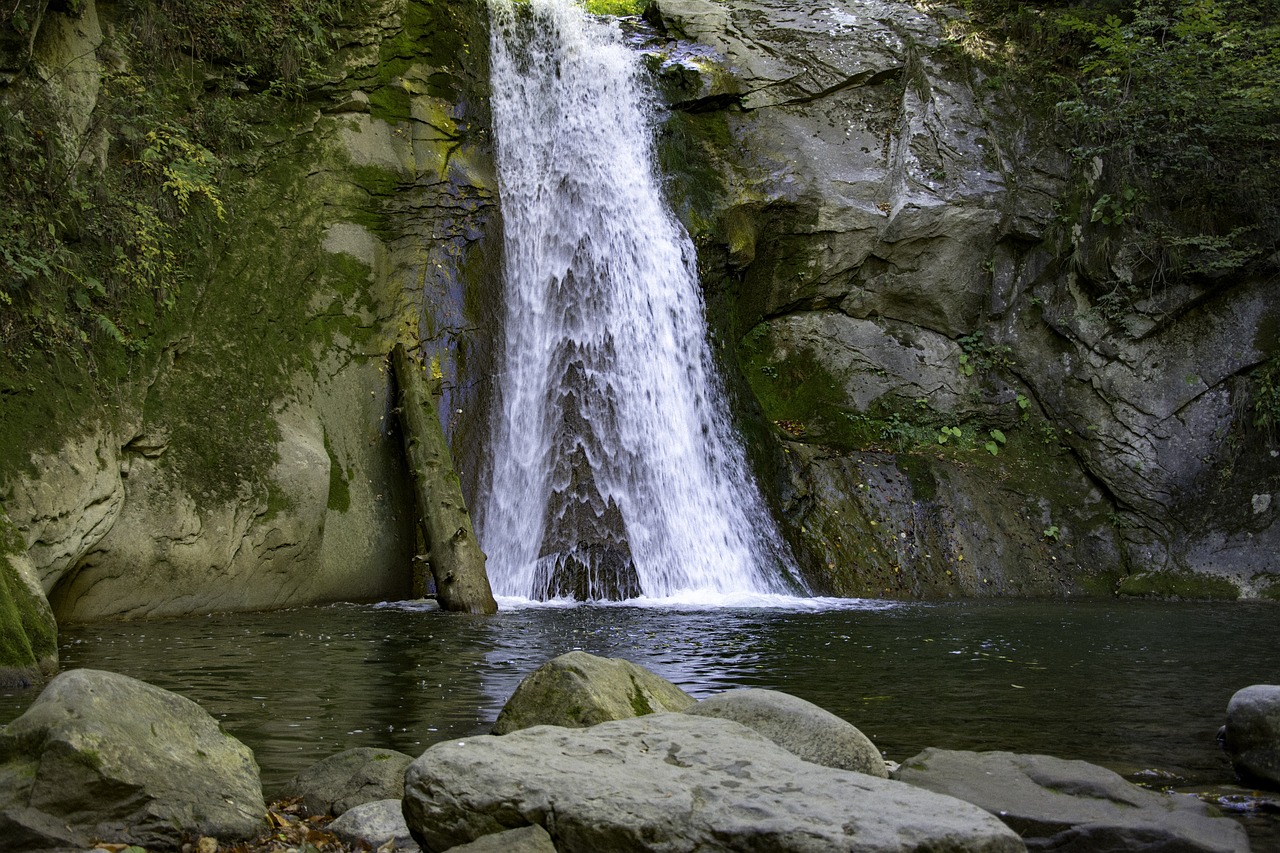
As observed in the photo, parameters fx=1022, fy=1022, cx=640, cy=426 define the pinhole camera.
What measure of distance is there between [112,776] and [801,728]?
2.36 metres

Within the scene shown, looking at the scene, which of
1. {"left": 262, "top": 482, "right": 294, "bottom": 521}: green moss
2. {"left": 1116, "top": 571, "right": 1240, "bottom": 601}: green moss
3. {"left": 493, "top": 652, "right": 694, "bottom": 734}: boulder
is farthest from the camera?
{"left": 1116, "top": 571, "right": 1240, "bottom": 601}: green moss

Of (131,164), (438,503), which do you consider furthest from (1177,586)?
(131,164)

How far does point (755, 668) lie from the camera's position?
20.8 feet

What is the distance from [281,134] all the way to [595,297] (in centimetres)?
397

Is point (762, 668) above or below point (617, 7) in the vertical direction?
below

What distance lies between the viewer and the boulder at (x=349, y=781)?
358 centimetres

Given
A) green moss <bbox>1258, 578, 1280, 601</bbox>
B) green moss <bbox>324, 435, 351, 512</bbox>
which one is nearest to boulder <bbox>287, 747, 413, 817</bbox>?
green moss <bbox>324, 435, 351, 512</bbox>

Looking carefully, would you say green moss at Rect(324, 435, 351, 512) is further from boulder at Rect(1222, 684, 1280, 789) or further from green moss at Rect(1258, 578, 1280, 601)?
green moss at Rect(1258, 578, 1280, 601)

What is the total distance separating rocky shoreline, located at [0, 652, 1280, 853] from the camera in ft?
9.27

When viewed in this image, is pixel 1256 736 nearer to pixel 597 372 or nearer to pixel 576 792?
pixel 576 792

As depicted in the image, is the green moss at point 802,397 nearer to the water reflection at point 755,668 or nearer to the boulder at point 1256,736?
the water reflection at point 755,668

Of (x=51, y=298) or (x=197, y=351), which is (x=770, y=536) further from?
(x=51, y=298)

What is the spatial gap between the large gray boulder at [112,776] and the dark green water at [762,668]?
0.47 m

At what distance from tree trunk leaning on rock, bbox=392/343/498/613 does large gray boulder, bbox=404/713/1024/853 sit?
6078 mm
